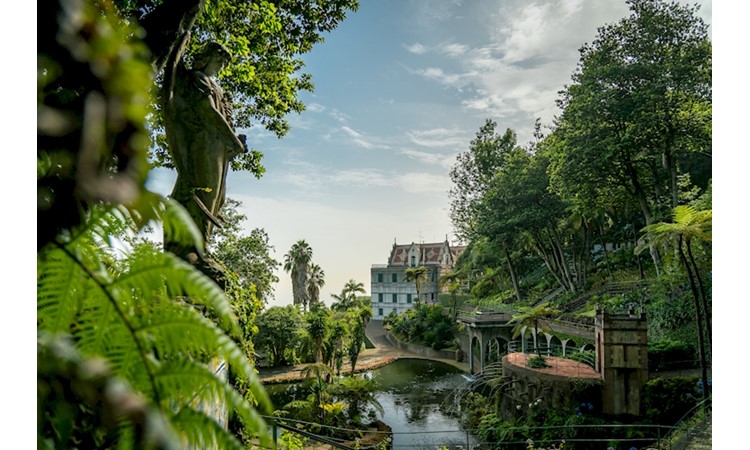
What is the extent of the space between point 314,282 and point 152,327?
72.2 ft

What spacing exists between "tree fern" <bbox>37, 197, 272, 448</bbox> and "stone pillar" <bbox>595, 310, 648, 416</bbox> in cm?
760

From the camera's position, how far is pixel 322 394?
8992 millimetres

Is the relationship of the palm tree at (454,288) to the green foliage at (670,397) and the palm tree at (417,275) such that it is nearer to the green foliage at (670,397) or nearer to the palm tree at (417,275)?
the palm tree at (417,275)

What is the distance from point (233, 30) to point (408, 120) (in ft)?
6.62

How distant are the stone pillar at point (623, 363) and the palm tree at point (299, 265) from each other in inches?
627

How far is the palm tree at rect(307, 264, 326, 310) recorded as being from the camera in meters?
22.1

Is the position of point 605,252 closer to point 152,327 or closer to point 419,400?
point 419,400

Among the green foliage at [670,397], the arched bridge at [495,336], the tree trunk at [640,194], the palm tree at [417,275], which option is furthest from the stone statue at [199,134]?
the palm tree at [417,275]

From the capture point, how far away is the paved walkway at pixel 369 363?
537 inches

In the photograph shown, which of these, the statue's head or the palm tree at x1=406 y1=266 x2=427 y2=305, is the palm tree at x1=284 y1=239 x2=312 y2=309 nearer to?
the palm tree at x1=406 y1=266 x2=427 y2=305
